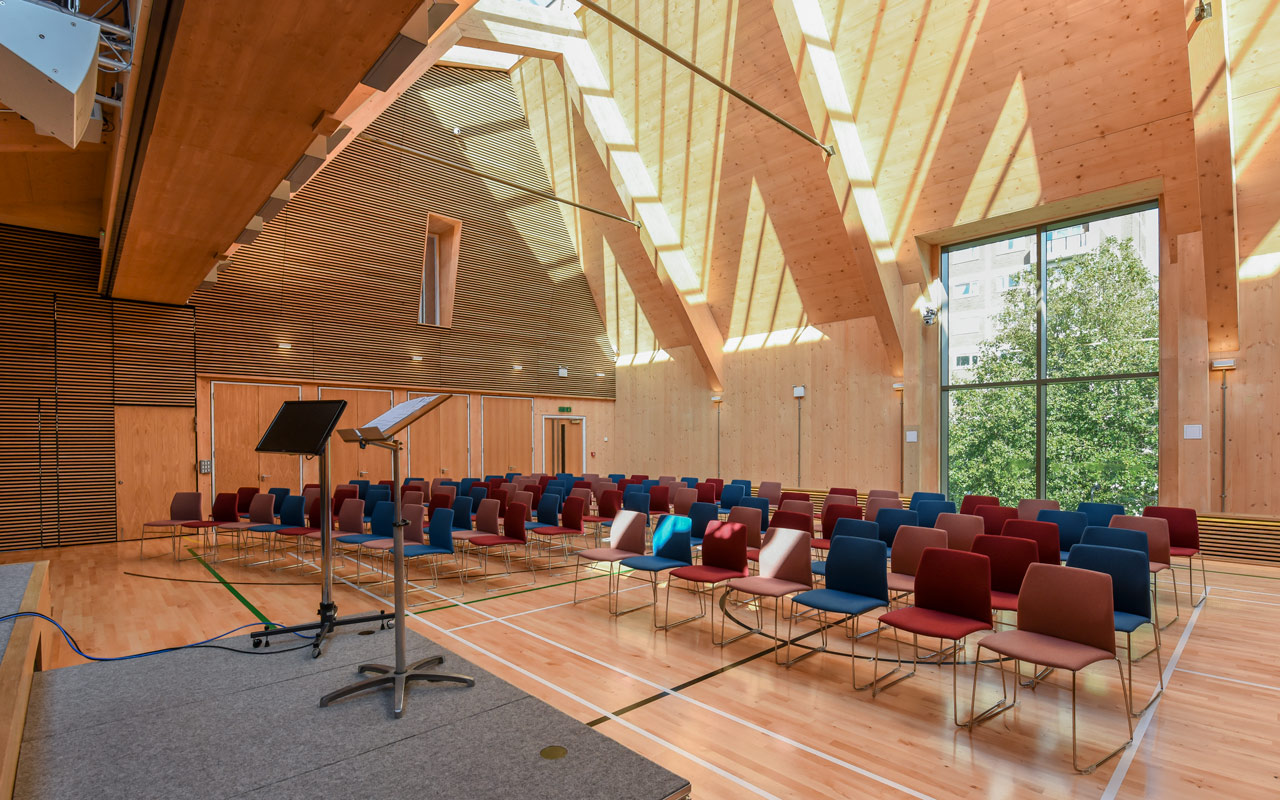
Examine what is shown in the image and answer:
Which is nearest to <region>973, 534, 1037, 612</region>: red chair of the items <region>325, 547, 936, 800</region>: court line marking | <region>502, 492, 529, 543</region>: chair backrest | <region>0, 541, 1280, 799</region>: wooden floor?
<region>0, 541, 1280, 799</region>: wooden floor

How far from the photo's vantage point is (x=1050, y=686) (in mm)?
4359

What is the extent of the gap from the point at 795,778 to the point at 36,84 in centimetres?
542

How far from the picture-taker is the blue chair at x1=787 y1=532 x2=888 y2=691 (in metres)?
4.61

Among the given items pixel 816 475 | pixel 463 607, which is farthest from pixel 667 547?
pixel 816 475

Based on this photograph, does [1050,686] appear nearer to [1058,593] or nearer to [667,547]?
[1058,593]

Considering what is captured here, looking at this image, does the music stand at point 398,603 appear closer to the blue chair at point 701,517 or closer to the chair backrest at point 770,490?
the blue chair at point 701,517

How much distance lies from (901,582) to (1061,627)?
1.51 metres

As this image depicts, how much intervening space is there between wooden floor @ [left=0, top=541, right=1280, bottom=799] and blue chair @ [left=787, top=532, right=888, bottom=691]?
1.67 feet

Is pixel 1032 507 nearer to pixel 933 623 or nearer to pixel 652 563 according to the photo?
pixel 933 623

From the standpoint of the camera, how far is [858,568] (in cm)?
487

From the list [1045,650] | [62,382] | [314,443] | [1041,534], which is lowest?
[1045,650]

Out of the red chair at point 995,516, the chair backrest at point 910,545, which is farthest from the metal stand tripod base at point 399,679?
the red chair at point 995,516

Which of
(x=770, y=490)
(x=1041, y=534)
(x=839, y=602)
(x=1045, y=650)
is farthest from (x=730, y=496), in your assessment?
(x=1045, y=650)

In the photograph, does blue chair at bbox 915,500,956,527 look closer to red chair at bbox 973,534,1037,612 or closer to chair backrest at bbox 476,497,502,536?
red chair at bbox 973,534,1037,612
